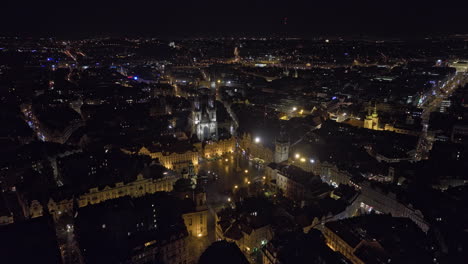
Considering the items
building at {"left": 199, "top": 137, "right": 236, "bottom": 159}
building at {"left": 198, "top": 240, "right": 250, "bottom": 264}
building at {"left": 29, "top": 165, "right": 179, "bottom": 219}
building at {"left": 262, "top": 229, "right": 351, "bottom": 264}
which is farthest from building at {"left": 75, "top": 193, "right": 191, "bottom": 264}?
building at {"left": 199, "top": 137, "right": 236, "bottom": 159}

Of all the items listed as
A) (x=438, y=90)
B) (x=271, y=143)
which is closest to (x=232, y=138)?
(x=271, y=143)

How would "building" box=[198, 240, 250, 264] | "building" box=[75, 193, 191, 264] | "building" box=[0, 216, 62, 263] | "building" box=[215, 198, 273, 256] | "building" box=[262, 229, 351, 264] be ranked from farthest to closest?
"building" box=[215, 198, 273, 256]
"building" box=[75, 193, 191, 264]
"building" box=[0, 216, 62, 263]
"building" box=[198, 240, 250, 264]
"building" box=[262, 229, 351, 264]

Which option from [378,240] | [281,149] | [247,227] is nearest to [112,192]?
[247,227]

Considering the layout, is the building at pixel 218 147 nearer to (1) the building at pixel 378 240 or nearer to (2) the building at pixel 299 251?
(1) the building at pixel 378 240

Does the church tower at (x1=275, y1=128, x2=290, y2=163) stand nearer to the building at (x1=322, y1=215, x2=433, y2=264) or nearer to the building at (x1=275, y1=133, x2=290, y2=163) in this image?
A: the building at (x1=275, y1=133, x2=290, y2=163)

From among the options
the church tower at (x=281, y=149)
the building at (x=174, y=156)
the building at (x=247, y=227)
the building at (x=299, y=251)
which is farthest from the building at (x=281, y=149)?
the building at (x=299, y=251)

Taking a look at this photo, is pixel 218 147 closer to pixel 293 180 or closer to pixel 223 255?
pixel 293 180
